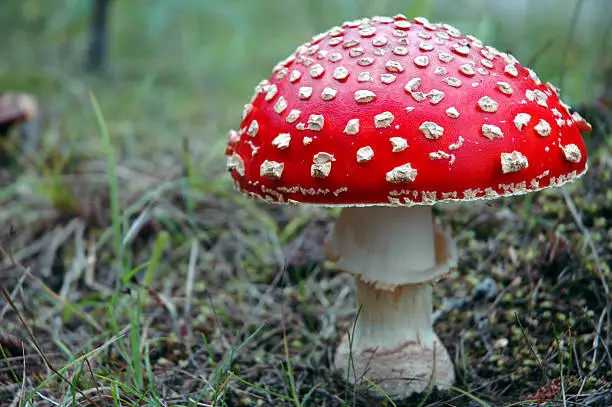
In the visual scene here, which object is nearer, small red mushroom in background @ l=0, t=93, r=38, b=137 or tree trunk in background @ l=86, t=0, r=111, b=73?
small red mushroom in background @ l=0, t=93, r=38, b=137

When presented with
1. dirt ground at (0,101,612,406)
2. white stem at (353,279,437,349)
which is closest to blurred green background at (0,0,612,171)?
dirt ground at (0,101,612,406)

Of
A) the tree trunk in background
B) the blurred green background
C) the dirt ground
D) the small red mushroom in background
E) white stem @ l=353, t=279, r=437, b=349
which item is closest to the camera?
the dirt ground

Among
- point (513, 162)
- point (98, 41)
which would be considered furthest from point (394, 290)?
point (98, 41)

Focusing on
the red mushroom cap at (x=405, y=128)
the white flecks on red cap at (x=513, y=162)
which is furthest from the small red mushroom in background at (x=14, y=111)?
the white flecks on red cap at (x=513, y=162)

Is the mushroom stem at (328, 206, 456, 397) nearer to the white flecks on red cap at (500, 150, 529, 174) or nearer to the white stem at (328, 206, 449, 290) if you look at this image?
the white stem at (328, 206, 449, 290)

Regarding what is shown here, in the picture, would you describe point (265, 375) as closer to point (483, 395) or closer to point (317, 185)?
point (483, 395)

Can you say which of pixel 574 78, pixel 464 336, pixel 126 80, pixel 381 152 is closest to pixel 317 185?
pixel 381 152

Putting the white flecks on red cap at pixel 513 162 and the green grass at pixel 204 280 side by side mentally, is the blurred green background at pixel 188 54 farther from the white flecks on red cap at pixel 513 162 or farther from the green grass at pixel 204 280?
the white flecks on red cap at pixel 513 162
